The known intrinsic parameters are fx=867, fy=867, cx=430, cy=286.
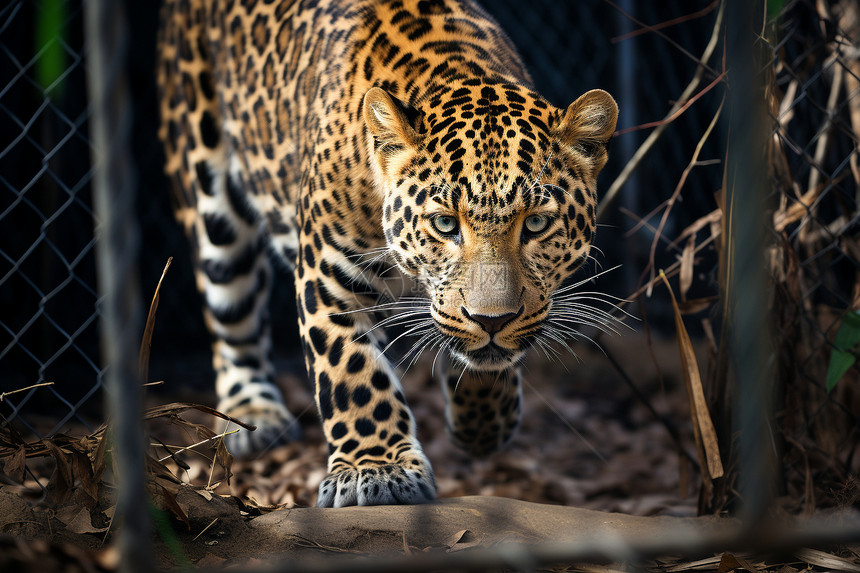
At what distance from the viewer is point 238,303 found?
5.05 m

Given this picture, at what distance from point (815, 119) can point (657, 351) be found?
8.12 feet

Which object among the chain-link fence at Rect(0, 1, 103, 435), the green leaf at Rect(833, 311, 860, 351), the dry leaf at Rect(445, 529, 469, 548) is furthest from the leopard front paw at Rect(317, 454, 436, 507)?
the chain-link fence at Rect(0, 1, 103, 435)

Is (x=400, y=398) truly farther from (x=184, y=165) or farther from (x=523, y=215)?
(x=184, y=165)

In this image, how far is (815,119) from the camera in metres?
4.31

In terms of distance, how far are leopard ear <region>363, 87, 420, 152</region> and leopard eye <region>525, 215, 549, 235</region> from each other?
0.50 metres

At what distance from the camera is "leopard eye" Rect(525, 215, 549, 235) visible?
2908 millimetres

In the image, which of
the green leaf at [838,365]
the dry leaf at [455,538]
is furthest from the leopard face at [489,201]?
the green leaf at [838,365]

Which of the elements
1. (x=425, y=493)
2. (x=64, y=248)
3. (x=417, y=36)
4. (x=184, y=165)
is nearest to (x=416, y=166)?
(x=417, y=36)

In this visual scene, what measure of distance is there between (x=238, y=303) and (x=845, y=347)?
326 centimetres

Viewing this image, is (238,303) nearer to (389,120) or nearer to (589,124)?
(389,120)

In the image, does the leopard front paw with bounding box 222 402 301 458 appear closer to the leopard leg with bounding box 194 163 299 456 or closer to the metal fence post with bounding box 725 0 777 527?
the leopard leg with bounding box 194 163 299 456

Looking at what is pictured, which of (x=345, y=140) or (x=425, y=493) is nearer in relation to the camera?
(x=425, y=493)

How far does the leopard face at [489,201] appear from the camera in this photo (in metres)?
2.84

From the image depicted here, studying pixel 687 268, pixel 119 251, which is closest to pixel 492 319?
pixel 687 268
